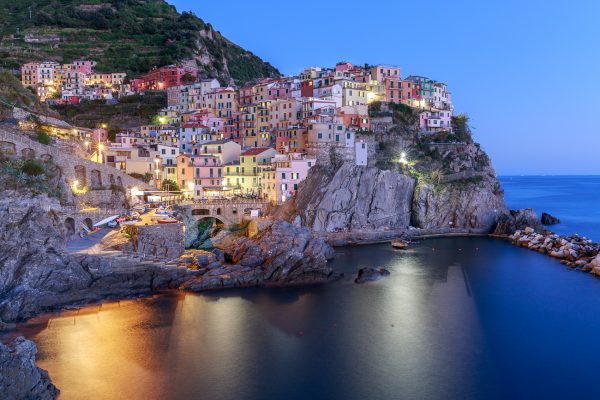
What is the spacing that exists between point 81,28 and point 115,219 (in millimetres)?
54508

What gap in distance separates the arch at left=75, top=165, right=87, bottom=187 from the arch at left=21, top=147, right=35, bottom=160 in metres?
3.12

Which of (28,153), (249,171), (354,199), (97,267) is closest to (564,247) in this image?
(354,199)

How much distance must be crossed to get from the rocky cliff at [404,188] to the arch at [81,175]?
14.0 m

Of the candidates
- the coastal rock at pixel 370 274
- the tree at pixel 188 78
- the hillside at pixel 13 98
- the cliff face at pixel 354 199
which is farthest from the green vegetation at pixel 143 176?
the tree at pixel 188 78

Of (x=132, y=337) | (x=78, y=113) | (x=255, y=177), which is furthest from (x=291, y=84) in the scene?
(x=132, y=337)

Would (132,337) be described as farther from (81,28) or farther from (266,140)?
(81,28)

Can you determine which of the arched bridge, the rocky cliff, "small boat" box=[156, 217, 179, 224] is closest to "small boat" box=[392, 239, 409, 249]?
the rocky cliff

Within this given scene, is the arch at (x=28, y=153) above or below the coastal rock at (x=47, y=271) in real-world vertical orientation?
above

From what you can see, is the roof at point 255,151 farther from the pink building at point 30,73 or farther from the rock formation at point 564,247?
the pink building at point 30,73

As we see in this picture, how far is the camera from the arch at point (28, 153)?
29.7 m

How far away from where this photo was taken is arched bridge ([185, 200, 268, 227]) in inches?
1407

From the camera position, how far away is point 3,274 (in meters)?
21.1

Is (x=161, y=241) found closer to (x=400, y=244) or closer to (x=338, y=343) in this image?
(x=338, y=343)

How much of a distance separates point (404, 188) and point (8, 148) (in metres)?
27.5
